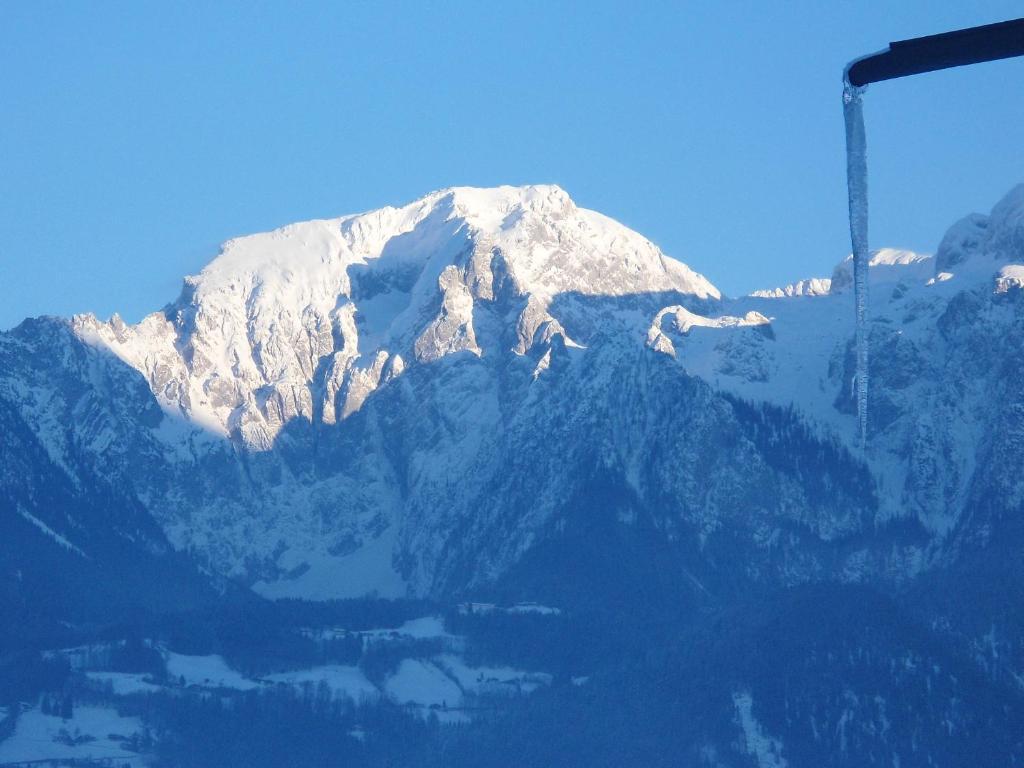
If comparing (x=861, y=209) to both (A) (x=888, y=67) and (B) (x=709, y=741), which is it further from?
(B) (x=709, y=741)

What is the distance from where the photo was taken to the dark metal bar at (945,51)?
20.8m

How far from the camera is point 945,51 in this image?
21.0 meters

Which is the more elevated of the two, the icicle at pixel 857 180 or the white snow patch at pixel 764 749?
the icicle at pixel 857 180

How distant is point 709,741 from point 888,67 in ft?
597

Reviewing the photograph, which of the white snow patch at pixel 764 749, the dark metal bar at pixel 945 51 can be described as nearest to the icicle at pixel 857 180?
the dark metal bar at pixel 945 51

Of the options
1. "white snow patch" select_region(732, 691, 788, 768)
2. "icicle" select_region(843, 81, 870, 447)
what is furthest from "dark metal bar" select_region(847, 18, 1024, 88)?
"white snow patch" select_region(732, 691, 788, 768)

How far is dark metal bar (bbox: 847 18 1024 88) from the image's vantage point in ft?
68.3

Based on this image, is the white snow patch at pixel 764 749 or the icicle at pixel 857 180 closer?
the icicle at pixel 857 180

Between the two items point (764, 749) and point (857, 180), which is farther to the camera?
point (764, 749)

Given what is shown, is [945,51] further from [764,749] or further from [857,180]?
[764,749]

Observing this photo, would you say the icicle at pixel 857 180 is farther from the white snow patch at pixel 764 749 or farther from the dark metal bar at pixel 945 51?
the white snow patch at pixel 764 749

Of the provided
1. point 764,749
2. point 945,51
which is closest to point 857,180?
point 945,51

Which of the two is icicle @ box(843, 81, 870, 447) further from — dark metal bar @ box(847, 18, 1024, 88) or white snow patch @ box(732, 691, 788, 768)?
white snow patch @ box(732, 691, 788, 768)

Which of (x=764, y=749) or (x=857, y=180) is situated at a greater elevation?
(x=857, y=180)
